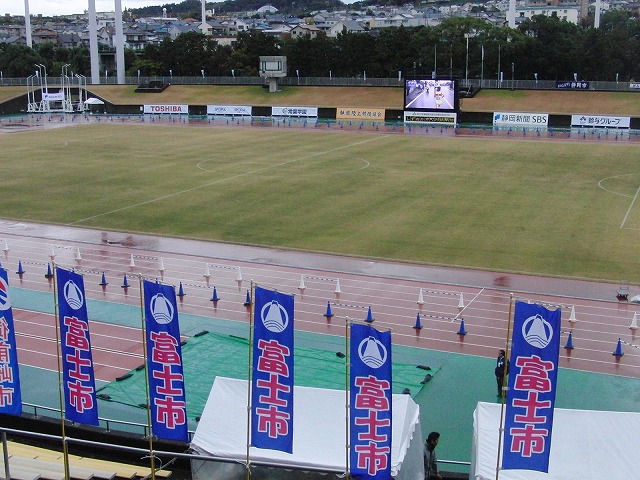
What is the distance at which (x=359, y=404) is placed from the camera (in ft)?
42.0

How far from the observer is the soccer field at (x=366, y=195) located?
33.2m

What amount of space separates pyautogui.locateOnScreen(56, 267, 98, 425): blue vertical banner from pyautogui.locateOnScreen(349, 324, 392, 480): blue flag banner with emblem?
5474 millimetres

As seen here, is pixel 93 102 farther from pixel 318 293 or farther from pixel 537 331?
pixel 537 331

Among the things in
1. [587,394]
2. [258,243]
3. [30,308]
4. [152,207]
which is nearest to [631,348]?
[587,394]

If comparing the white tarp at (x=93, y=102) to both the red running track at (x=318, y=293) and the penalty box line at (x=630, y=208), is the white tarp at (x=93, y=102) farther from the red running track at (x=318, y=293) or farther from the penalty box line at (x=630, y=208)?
the penalty box line at (x=630, y=208)

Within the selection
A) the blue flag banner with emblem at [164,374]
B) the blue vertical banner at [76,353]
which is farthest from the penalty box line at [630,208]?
the blue vertical banner at [76,353]

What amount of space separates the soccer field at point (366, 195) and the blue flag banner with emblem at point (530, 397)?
17.8m

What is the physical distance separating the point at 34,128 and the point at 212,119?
1890 centimetres

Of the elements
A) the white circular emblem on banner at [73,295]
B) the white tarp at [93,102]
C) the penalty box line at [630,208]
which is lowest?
the penalty box line at [630,208]

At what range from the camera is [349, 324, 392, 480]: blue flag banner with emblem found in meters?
12.7

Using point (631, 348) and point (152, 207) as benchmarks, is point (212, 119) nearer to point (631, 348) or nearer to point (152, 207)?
point (152, 207)

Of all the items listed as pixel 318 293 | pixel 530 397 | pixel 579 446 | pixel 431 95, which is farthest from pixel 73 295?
pixel 431 95

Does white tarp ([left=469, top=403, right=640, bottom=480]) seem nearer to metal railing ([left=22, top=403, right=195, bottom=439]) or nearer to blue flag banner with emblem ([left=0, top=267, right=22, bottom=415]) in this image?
metal railing ([left=22, top=403, right=195, bottom=439])

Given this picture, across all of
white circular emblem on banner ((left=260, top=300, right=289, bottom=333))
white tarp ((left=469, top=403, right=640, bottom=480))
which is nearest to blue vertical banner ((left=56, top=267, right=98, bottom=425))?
white circular emblem on banner ((left=260, top=300, right=289, bottom=333))
